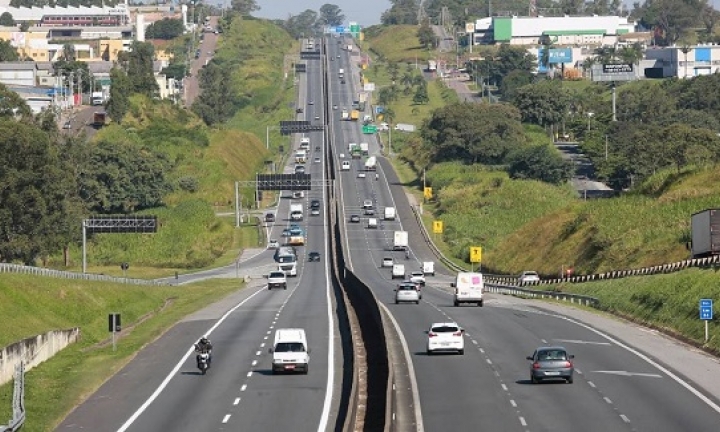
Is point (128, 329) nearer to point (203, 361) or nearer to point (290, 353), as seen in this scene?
point (203, 361)

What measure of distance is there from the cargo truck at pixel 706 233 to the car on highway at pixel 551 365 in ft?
131

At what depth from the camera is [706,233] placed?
91750mm

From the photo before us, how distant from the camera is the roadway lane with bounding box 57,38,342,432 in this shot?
160ft

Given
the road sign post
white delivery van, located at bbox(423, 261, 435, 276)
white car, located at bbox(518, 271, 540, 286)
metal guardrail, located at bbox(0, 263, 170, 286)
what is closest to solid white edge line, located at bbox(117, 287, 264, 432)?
metal guardrail, located at bbox(0, 263, 170, 286)

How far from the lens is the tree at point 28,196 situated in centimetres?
12281

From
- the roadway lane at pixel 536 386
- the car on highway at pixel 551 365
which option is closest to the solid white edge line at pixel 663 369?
the roadway lane at pixel 536 386

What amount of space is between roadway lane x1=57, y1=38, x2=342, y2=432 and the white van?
1.50 ft

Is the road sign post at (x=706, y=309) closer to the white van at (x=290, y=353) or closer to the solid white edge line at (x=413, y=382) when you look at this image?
the solid white edge line at (x=413, y=382)

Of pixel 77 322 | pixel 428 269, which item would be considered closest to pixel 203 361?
pixel 77 322

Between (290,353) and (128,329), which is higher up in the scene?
(290,353)

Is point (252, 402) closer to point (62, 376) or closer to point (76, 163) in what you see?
point (62, 376)

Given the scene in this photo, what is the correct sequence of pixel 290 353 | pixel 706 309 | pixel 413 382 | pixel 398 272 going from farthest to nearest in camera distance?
pixel 398 272, pixel 706 309, pixel 290 353, pixel 413 382

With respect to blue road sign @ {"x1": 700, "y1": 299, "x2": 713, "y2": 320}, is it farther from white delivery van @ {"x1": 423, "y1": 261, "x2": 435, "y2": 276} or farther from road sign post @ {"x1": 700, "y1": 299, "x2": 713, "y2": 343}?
white delivery van @ {"x1": 423, "y1": 261, "x2": 435, "y2": 276}

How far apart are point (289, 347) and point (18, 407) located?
12405 millimetres
